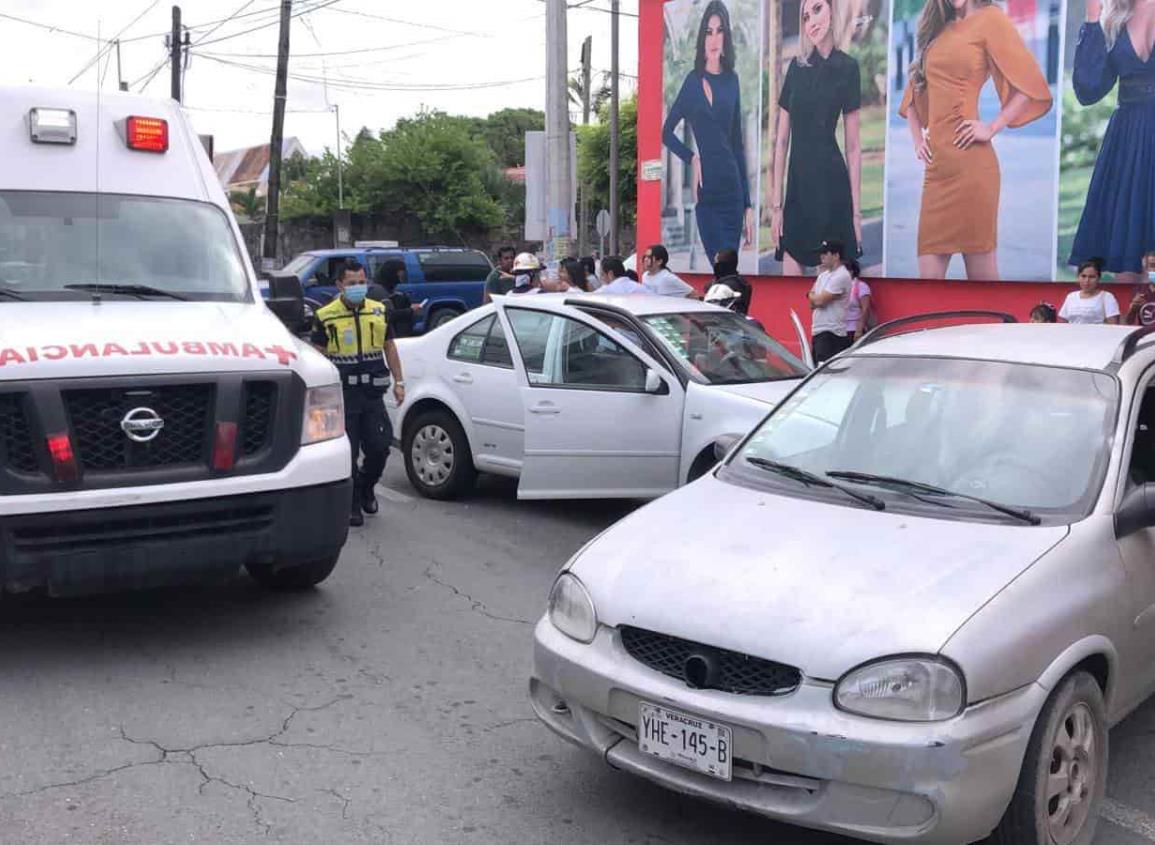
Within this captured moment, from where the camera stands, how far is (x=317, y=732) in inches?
192

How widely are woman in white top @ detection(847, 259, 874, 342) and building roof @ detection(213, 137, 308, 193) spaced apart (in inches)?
2662

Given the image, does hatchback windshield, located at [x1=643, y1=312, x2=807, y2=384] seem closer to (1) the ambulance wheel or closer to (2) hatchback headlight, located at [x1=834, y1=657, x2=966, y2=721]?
(1) the ambulance wheel

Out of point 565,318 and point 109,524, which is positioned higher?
point 565,318

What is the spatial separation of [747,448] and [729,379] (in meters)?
3.08

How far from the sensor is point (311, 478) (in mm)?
5879

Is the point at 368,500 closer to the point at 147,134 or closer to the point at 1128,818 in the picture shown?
the point at 147,134

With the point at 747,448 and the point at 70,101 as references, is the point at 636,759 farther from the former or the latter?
the point at 70,101

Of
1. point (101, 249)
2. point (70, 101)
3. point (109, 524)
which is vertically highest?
point (70, 101)

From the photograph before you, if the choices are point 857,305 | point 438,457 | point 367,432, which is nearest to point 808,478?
point 367,432

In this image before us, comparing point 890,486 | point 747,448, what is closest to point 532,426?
point 747,448

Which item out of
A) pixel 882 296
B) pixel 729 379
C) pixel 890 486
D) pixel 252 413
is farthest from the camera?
pixel 882 296

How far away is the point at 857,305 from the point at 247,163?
247 ft

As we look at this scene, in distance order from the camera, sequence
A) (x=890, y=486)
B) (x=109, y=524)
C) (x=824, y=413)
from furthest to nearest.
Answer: (x=109, y=524) < (x=824, y=413) < (x=890, y=486)

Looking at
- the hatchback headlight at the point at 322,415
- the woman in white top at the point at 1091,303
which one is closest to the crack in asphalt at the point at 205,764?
the hatchback headlight at the point at 322,415
